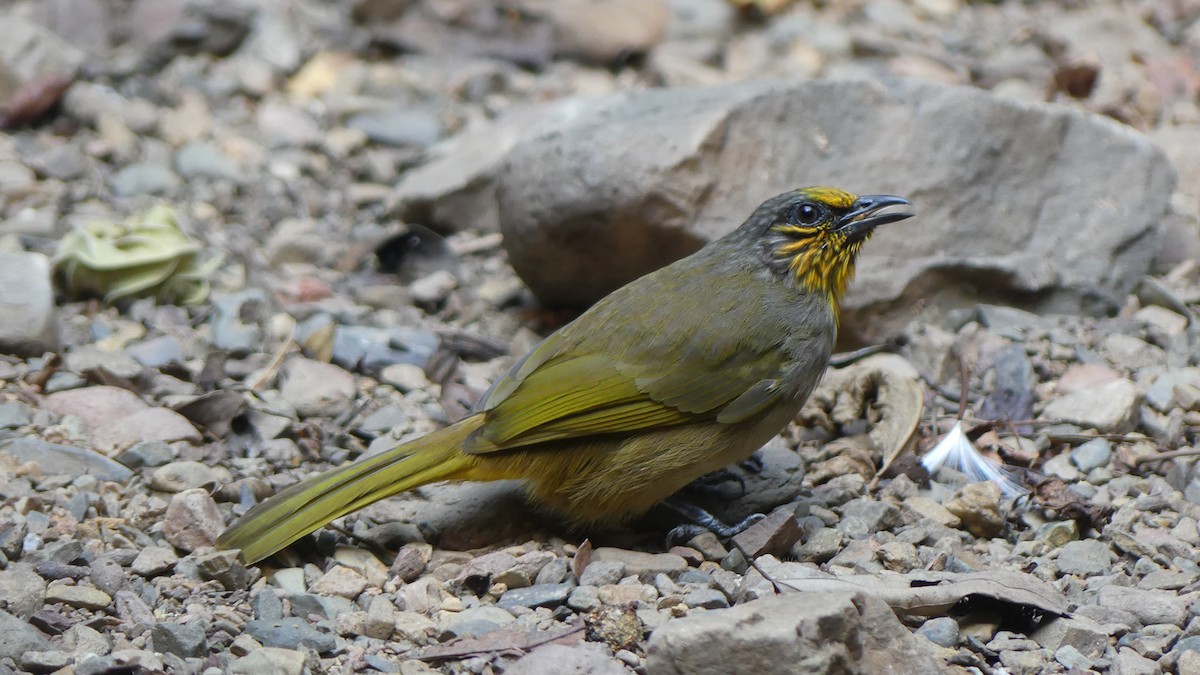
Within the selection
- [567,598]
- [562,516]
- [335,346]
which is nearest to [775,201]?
[562,516]

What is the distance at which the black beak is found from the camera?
15.0 feet

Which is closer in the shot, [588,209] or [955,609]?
[955,609]

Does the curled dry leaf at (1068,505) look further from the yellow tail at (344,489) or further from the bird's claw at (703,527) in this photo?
the yellow tail at (344,489)

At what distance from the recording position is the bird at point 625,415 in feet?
13.6

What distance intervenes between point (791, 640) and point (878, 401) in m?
2.15

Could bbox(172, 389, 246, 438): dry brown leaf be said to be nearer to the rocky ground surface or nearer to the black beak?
the rocky ground surface

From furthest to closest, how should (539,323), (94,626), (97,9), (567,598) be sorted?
(97,9) → (539,323) → (567,598) → (94,626)

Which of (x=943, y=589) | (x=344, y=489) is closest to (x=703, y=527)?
(x=943, y=589)

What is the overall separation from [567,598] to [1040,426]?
2.09 metres

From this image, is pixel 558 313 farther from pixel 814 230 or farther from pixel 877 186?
pixel 814 230

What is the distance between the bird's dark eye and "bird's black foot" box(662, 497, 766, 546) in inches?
40.9

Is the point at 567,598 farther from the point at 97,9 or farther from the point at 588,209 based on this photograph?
the point at 97,9

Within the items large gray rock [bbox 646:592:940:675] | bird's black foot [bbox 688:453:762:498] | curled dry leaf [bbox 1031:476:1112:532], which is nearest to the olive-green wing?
bird's black foot [bbox 688:453:762:498]

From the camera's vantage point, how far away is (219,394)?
486 centimetres
